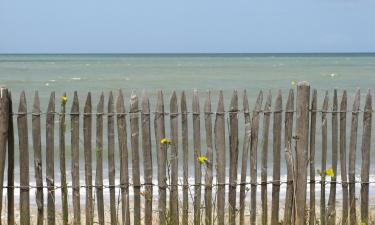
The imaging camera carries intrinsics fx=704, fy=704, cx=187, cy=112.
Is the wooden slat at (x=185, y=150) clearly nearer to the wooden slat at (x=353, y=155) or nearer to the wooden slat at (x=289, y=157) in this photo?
the wooden slat at (x=289, y=157)

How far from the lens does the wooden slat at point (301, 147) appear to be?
7637 mm

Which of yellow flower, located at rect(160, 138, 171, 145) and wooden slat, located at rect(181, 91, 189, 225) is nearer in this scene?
yellow flower, located at rect(160, 138, 171, 145)

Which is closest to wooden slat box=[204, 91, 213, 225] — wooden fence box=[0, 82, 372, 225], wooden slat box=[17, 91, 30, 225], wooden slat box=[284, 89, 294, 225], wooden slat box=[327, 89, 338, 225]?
wooden fence box=[0, 82, 372, 225]

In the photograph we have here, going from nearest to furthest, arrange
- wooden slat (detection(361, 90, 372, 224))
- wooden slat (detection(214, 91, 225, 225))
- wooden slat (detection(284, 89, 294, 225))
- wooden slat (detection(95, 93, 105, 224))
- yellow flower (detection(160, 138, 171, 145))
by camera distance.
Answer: yellow flower (detection(160, 138, 171, 145)), wooden slat (detection(95, 93, 105, 224)), wooden slat (detection(214, 91, 225, 225)), wooden slat (detection(284, 89, 294, 225)), wooden slat (detection(361, 90, 372, 224))

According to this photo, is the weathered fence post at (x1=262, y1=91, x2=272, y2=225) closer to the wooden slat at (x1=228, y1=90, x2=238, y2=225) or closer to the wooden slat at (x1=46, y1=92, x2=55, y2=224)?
the wooden slat at (x1=228, y1=90, x2=238, y2=225)

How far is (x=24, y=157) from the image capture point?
755 centimetres

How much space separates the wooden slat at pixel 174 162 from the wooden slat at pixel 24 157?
1545mm

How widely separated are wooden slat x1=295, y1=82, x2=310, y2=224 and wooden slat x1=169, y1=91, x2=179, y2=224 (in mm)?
1336

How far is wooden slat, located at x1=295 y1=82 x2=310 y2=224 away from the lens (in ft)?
25.1

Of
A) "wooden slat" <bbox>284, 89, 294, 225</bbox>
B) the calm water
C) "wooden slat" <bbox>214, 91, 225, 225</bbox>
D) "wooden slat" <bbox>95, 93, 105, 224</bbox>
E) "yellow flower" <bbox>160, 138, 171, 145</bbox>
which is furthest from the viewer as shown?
the calm water

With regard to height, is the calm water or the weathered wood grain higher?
the calm water

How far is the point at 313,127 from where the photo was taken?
25.3 ft

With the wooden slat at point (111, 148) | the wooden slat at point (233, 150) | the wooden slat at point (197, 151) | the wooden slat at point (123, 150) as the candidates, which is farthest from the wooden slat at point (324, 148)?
the wooden slat at point (111, 148)

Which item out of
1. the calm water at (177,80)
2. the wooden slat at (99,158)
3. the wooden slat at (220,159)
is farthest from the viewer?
the calm water at (177,80)
